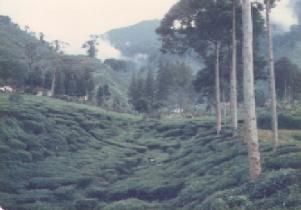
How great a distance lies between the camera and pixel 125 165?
146ft

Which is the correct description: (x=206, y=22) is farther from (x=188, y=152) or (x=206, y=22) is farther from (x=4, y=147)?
(x=4, y=147)

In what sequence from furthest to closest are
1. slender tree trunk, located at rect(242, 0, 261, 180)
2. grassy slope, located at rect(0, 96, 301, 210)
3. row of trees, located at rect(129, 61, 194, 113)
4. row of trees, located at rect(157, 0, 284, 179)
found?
row of trees, located at rect(129, 61, 194, 113) → row of trees, located at rect(157, 0, 284, 179) → grassy slope, located at rect(0, 96, 301, 210) → slender tree trunk, located at rect(242, 0, 261, 180)

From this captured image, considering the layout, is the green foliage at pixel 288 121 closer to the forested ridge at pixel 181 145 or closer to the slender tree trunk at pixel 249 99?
the forested ridge at pixel 181 145

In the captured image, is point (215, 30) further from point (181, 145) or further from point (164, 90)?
point (164, 90)

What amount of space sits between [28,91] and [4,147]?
4064cm

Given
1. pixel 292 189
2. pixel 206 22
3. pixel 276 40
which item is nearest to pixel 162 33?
pixel 206 22

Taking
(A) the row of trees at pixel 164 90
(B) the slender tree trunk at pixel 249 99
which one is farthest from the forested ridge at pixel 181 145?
(A) the row of trees at pixel 164 90

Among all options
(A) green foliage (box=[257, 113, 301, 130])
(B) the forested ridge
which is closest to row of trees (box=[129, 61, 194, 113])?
(B) the forested ridge

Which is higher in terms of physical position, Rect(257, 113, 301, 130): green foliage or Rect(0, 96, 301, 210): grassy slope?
Rect(257, 113, 301, 130): green foliage

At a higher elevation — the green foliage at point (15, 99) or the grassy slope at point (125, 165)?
the green foliage at point (15, 99)

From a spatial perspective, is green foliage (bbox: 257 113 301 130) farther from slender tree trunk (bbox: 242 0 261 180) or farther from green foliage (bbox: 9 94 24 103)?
green foliage (bbox: 9 94 24 103)

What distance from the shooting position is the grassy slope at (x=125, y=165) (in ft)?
66.9

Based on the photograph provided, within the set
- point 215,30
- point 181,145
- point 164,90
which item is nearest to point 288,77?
point 164,90

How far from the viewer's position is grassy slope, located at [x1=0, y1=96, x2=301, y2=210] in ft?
66.9
